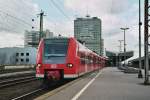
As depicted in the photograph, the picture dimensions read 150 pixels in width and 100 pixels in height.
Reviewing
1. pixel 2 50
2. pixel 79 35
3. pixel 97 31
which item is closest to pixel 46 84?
pixel 79 35

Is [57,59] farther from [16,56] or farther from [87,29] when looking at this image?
[16,56]

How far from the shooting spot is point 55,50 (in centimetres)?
2238

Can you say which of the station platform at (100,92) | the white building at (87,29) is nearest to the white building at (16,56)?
the white building at (87,29)

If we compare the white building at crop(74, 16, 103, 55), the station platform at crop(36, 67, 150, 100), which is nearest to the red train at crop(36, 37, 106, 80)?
the station platform at crop(36, 67, 150, 100)

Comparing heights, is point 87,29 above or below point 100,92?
above

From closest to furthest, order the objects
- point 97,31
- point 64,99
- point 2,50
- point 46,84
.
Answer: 1. point 64,99
2. point 46,84
3. point 97,31
4. point 2,50

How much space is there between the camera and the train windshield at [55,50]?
21.9 m

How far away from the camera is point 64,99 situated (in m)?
12.8

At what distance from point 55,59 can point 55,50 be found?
0.68 m

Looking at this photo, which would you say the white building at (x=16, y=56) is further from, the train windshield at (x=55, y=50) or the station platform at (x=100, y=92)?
the station platform at (x=100, y=92)

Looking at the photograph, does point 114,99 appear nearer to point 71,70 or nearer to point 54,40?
point 71,70


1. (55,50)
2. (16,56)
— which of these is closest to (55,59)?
(55,50)

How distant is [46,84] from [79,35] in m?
40.1

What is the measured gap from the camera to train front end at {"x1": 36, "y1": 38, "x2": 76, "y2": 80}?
71.0 ft
